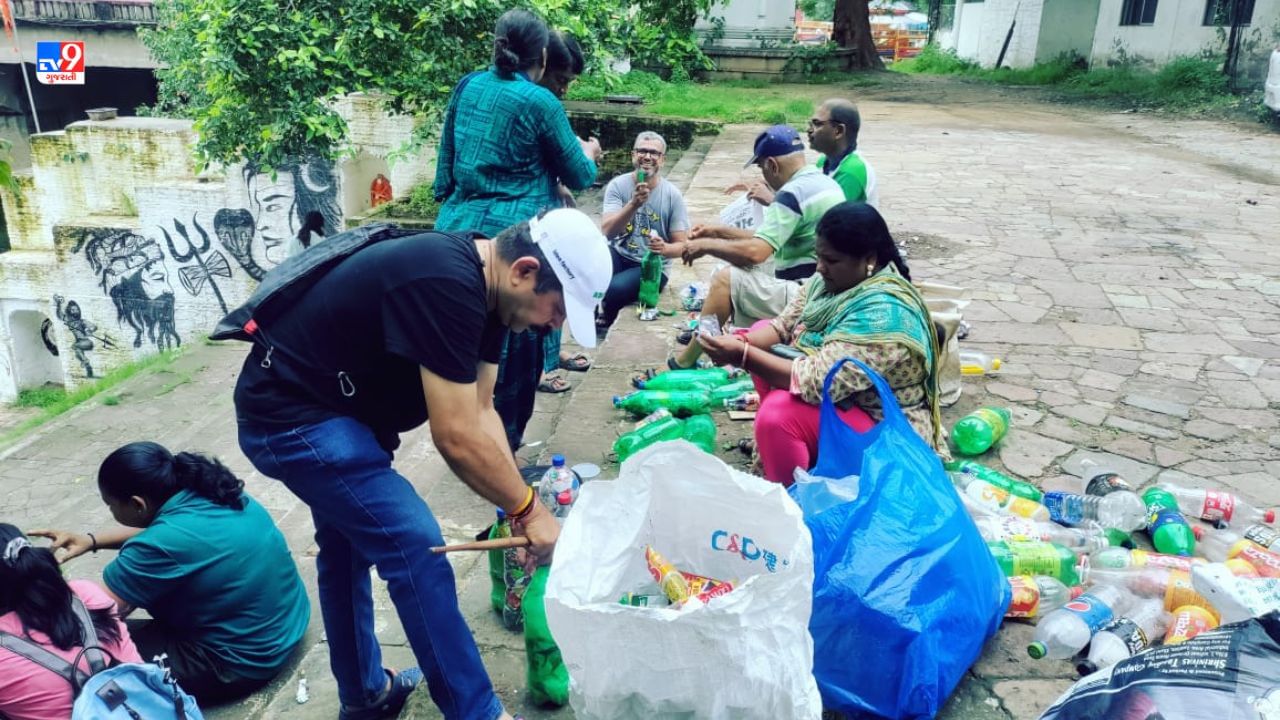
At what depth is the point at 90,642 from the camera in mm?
2646

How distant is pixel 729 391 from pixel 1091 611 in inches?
87.9

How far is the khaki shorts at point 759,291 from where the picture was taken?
16.0 feet

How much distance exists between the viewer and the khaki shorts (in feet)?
16.0

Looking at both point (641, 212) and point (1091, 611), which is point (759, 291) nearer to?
point (641, 212)

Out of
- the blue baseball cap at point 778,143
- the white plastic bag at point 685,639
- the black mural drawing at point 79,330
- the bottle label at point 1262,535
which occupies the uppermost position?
the blue baseball cap at point 778,143

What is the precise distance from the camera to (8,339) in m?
12.4

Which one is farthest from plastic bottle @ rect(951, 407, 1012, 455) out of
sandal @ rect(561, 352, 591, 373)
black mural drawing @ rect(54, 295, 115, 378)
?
black mural drawing @ rect(54, 295, 115, 378)

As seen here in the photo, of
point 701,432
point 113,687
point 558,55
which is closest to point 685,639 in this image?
point 113,687

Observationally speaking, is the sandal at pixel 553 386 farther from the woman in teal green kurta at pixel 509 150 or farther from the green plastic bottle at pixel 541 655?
the green plastic bottle at pixel 541 655

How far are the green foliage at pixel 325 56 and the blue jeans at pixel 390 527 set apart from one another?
6.61 metres

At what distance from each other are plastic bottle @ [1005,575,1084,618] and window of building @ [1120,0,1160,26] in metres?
21.4

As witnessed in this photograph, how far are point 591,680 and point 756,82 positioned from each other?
802 inches

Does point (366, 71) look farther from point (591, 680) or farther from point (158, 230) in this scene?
point (591, 680)

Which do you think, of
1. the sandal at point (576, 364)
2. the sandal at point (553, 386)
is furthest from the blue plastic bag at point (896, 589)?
the sandal at point (576, 364)
